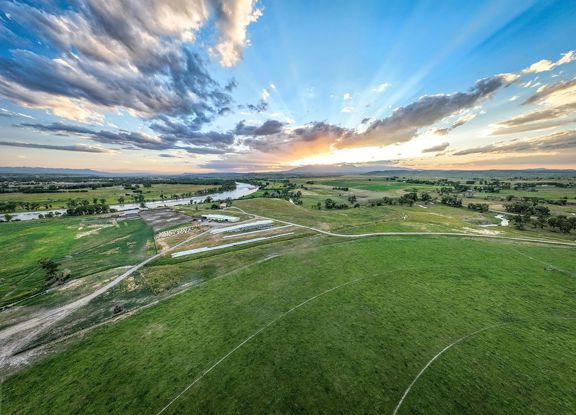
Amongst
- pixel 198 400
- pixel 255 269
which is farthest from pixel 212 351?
pixel 255 269

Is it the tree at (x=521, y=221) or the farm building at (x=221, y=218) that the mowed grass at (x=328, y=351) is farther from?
the farm building at (x=221, y=218)

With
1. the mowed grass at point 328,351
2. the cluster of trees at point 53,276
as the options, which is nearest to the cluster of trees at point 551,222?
the mowed grass at point 328,351

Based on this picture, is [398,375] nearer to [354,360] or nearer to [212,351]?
[354,360]

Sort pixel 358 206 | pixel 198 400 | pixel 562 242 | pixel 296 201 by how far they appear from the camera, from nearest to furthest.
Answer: pixel 198 400, pixel 562 242, pixel 358 206, pixel 296 201

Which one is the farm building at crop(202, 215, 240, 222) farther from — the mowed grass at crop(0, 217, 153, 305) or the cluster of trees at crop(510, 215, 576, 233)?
the cluster of trees at crop(510, 215, 576, 233)

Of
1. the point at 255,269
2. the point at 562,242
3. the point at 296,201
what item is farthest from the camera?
the point at 296,201

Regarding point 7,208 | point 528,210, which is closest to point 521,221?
point 528,210

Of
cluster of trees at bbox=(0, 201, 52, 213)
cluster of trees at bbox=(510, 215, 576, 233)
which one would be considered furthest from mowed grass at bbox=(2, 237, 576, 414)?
cluster of trees at bbox=(0, 201, 52, 213)

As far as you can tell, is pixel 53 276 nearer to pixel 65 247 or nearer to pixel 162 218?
pixel 65 247
